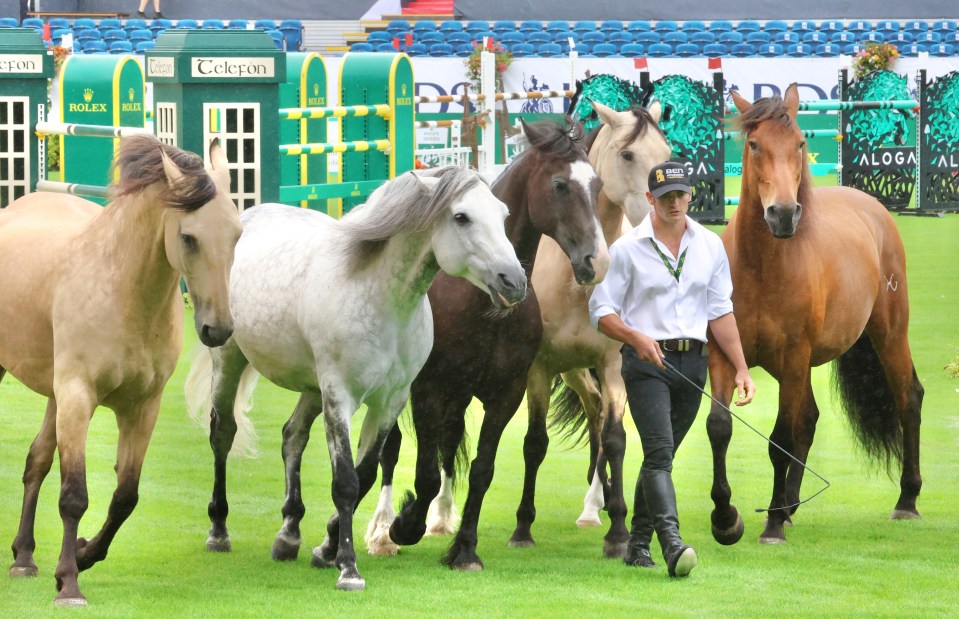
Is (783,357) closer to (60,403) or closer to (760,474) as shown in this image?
(760,474)

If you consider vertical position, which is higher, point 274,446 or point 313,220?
point 313,220

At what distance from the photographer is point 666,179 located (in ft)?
18.4

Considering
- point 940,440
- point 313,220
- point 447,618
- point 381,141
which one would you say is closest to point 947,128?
point 381,141

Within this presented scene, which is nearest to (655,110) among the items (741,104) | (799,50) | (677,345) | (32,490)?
(741,104)

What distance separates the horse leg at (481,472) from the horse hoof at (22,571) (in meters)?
1.65

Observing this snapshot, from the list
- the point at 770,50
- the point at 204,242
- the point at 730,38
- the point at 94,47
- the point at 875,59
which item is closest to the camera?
the point at 204,242

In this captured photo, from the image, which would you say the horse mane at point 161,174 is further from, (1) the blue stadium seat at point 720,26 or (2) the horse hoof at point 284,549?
(1) the blue stadium seat at point 720,26

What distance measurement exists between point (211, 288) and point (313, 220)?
1.75 metres

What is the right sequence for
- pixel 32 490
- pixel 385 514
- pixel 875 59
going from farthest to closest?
pixel 875 59
pixel 385 514
pixel 32 490

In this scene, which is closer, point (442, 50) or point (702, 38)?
point (442, 50)

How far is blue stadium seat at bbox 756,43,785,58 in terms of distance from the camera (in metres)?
31.6

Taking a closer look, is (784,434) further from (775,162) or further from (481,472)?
(481,472)

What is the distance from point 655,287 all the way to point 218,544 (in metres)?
2.24

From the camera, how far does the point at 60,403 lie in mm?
5164
